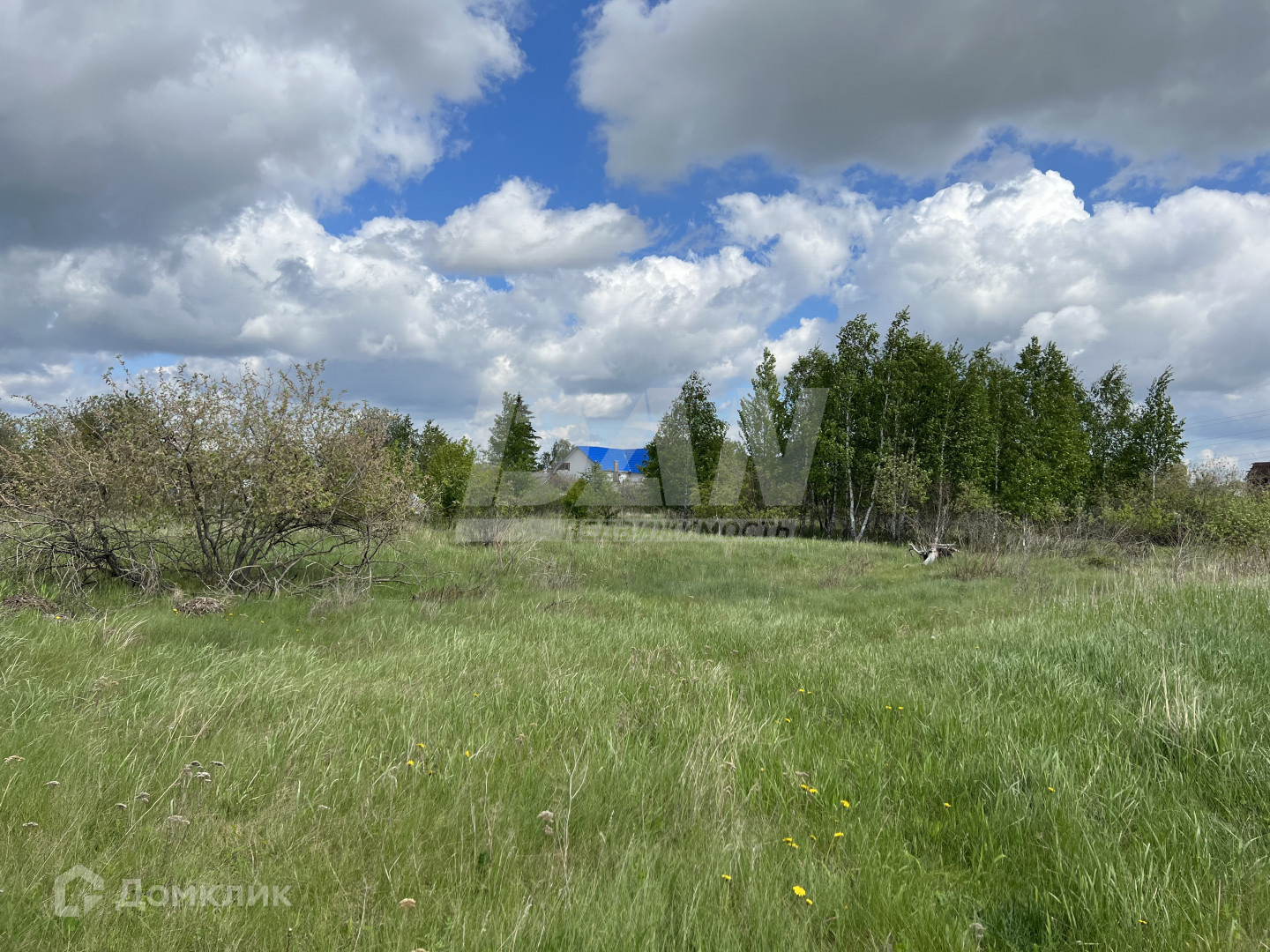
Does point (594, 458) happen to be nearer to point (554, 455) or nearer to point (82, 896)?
point (554, 455)

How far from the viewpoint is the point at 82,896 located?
2.17m

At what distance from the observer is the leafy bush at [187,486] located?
27.6 feet

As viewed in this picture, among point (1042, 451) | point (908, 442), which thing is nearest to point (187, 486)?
point (908, 442)

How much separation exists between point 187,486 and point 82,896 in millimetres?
8440

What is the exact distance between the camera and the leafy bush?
27.6ft

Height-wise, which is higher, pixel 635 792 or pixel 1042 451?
pixel 1042 451

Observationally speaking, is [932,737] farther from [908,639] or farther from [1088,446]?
[1088,446]

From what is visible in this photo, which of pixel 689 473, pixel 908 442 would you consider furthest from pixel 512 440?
pixel 908 442

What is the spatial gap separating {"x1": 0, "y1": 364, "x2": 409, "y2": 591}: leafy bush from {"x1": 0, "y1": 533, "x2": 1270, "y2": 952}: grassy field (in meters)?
2.99

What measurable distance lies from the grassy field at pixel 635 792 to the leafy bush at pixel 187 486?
2990 mm

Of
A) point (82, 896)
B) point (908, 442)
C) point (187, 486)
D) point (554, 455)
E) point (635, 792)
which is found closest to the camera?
point (82, 896)

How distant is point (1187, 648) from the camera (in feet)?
17.9

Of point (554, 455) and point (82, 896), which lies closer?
point (82, 896)

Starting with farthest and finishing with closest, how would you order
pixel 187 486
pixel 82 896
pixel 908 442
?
pixel 908 442
pixel 187 486
pixel 82 896
